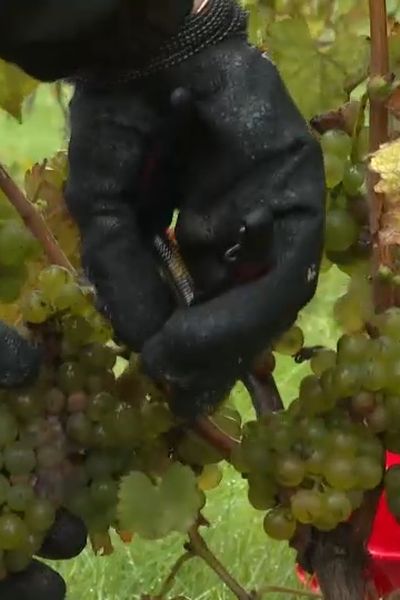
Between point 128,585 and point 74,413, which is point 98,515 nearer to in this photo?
point 74,413

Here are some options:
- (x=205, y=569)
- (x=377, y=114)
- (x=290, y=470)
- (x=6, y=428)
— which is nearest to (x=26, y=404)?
(x=6, y=428)

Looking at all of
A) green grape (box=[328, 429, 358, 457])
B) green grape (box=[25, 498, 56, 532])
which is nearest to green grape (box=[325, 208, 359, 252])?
green grape (box=[328, 429, 358, 457])

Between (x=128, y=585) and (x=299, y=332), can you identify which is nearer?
(x=299, y=332)

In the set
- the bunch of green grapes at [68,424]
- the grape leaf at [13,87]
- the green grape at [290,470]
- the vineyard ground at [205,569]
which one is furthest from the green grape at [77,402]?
the vineyard ground at [205,569]

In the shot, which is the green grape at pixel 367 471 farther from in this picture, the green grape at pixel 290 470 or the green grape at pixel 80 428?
the green grape at pixel 80 428

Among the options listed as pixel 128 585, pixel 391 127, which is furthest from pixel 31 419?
pixel 128 585

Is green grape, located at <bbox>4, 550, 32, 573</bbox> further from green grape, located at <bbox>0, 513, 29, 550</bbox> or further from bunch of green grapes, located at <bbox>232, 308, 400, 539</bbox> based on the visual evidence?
bunch of green grapes, located at <bbox>232, 308, 400, 539</bbox>
